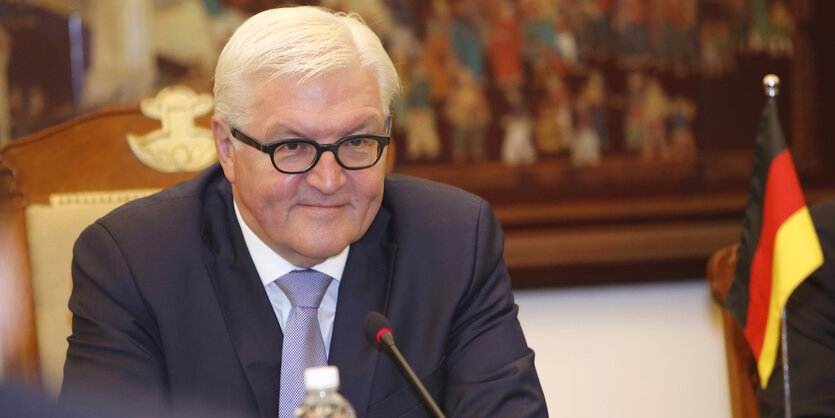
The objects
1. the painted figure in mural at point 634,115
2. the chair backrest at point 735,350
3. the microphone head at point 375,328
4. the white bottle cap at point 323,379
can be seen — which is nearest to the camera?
the white bottle cap at point 323,379

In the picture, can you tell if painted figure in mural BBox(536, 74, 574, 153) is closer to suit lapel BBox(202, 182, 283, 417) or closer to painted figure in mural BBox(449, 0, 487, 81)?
painted figure in mural BBox(449, 0, 487, 81)

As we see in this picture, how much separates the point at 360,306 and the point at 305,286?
0.12 m

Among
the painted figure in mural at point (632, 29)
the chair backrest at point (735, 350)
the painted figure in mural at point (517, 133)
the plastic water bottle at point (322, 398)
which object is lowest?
the chair backrest at point (735, 350)

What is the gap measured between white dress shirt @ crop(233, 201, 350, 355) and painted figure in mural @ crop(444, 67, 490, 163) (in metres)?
1.56

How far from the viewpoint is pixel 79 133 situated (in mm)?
2205

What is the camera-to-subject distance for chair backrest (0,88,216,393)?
6.79ft

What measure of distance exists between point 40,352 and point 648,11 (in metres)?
2.51

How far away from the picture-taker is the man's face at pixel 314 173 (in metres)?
1.74

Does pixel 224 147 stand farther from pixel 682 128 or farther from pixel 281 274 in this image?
pixel 682 128

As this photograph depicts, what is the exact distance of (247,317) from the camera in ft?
6.00

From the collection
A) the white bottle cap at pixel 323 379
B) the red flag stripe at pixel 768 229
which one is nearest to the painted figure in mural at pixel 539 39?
the red flag stripe at pixel 768 229

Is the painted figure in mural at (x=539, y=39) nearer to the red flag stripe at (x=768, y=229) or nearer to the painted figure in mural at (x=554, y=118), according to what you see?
the painted figure in mural at (x=554, y=118)

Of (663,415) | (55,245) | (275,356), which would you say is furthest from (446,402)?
(663,415)

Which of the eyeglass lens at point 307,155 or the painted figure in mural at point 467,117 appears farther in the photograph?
the painted figure in mural at point 467,117
